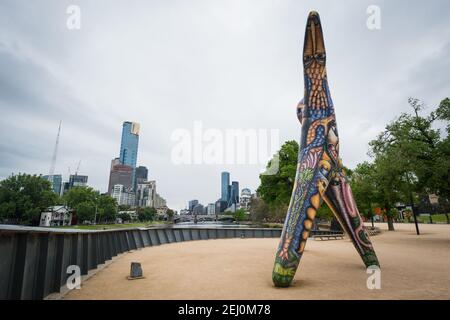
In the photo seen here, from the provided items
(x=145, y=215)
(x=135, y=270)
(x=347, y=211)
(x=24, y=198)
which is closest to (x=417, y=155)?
(x=347, y=211)

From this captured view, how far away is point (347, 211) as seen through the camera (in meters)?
8.80

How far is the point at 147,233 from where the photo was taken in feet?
70.8

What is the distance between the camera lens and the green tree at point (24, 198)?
56.3m

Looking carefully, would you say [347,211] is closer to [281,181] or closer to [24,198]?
[281,181]

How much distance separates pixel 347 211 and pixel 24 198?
231 ft

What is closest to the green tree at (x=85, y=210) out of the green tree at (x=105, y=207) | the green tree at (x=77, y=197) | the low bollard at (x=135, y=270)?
the green tree at (x=77, y=197)

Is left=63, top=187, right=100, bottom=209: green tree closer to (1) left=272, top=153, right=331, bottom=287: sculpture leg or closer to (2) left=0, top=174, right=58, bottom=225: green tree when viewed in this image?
(2) left=0, top=174, right=58, bottom=225: green tree

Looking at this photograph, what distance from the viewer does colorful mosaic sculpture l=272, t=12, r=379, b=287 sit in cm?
762

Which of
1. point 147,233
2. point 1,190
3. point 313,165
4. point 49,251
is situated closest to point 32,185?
point 1,190

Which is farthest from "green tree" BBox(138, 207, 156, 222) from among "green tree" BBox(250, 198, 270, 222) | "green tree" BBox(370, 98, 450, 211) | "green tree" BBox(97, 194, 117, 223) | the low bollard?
the low bollard

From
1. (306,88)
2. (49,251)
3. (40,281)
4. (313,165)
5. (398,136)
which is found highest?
(398,136)

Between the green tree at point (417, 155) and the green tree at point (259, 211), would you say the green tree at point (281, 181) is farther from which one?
the green tree at point (259, 211)

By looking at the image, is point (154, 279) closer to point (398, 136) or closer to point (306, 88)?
point (306, 88)
